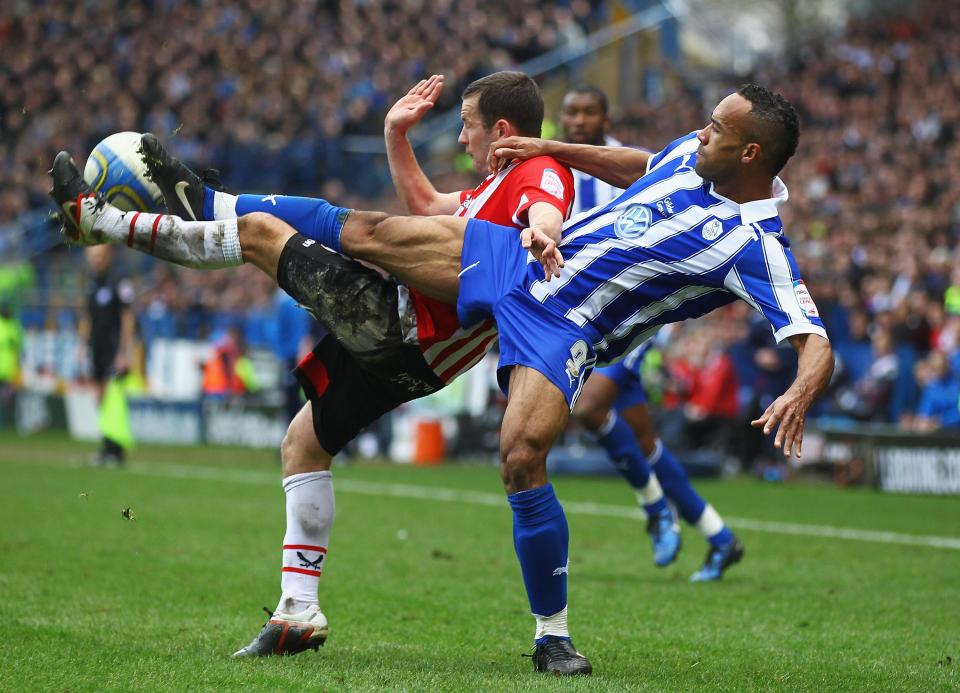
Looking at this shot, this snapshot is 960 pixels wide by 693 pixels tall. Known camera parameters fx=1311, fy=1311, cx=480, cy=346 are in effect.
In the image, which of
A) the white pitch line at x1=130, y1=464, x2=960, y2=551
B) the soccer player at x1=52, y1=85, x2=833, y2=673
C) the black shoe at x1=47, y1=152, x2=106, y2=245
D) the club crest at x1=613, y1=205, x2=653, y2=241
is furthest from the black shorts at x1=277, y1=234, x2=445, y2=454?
the white pitch line at x1=130, y1=464, x2=960, y2=551

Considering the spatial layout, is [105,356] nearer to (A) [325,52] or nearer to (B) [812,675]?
(B) [812,675]

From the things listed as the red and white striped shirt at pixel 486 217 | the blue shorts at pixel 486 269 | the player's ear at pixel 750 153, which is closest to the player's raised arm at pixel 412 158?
the red and white striped shirt at pixel 486 217

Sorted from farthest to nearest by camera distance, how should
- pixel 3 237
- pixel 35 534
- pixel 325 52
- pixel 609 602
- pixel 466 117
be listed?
pixel 325 52
pixel 3 237
pixel 35 534
pixel 609 602
pixel 466 117

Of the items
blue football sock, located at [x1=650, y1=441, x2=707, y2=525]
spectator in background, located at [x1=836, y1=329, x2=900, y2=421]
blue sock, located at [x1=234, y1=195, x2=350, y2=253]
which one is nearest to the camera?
blue sock, located at [x1=234, y1=195, x2=350, y2=253]

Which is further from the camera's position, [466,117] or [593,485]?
[593,485]

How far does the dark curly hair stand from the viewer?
491 centimetres

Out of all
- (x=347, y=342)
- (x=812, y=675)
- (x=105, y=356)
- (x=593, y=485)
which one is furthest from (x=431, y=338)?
(x=105, y=356)

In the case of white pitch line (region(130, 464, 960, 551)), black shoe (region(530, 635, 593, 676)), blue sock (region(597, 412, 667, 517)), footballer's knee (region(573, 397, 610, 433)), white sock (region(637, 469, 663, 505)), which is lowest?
white pitch line (region(130, 464, 960, 551))

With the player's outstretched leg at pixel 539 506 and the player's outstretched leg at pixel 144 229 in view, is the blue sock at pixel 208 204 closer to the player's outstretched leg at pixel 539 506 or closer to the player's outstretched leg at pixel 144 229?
the player's outstretched leg at pixel 144 229

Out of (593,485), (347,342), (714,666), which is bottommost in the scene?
(593,485)

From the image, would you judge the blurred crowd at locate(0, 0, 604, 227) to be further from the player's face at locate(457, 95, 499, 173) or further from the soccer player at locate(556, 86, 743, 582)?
the player's face at locate(457, 95, 499, 173)

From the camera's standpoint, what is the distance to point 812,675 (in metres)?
4.96

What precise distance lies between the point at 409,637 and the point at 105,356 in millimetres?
10717

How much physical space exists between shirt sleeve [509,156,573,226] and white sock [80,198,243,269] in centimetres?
A: 110
